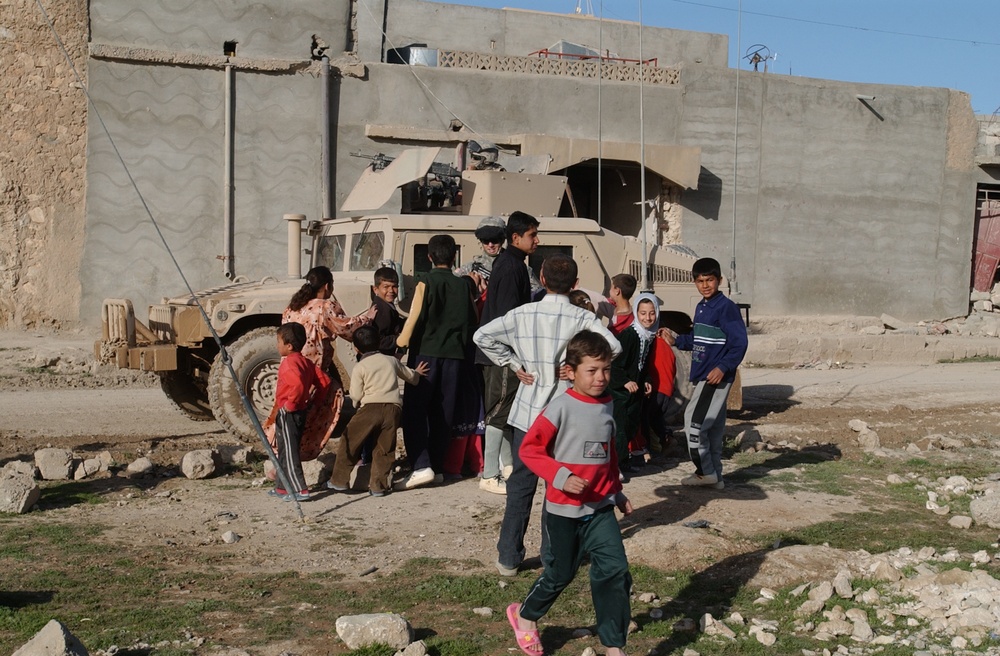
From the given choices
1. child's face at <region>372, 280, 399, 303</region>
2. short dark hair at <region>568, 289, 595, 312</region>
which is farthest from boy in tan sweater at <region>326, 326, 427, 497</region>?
short dark hair at <region>568, 289, 595, 312</region>

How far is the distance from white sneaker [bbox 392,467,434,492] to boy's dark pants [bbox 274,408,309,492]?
2.22 ft

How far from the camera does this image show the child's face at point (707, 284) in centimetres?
643

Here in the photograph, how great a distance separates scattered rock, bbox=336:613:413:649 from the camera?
4.02m

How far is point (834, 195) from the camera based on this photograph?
770 inches

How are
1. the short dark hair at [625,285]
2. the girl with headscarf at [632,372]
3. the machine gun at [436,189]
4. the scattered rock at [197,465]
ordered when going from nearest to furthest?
1. the girl with headscarf at [632,372]
2. the scattered rock at [197,465]
3. the short dark hair at [625,285]
4. the machine gun at [436,189]

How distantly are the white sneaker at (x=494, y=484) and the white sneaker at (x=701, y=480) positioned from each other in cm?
122

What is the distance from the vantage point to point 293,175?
16.0 meters

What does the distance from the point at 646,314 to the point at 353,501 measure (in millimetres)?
2412

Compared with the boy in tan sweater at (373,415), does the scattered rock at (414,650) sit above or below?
below

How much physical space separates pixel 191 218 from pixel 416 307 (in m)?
9.67

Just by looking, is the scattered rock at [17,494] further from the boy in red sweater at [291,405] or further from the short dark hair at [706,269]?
the short dark hair at [706,269]

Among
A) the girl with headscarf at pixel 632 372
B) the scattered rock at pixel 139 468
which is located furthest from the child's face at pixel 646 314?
the scattered rock at pixel 139 468

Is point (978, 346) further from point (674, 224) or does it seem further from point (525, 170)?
point (525, 170)

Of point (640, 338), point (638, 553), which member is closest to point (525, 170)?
point (640, 338)
